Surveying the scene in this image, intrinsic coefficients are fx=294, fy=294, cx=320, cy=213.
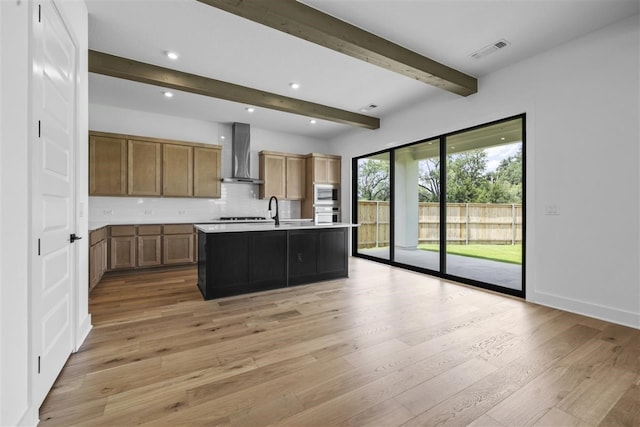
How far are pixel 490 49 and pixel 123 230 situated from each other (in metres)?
5.71

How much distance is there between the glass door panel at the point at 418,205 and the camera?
495 cm

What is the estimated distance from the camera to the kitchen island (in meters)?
3.56

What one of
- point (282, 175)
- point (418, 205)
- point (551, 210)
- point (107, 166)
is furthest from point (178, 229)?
point (551, 210)

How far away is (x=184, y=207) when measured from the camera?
19.0ft

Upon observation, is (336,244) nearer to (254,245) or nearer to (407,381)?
(254,245)

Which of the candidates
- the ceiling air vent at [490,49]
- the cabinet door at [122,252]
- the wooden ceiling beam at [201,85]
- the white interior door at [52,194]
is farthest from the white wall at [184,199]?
the ceiling air vent at [490,49]

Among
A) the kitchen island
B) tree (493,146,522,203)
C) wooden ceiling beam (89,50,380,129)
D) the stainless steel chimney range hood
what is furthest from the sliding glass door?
the stainless steel chimney range hood

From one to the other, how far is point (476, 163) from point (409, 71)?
1967mm

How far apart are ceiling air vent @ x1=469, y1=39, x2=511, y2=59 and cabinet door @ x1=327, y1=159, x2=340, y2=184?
149 inches

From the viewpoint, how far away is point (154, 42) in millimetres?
3115

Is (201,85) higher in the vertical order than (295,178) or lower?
higher

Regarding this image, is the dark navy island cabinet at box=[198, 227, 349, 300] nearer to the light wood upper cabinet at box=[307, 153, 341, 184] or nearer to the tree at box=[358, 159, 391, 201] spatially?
the tree at box=[358, 159, 391, 201]

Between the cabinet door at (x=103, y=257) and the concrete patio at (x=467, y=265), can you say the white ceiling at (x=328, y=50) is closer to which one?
the cabinet door at (x=103, y=257)

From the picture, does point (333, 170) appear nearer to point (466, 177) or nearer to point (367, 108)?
point (367, 108)
